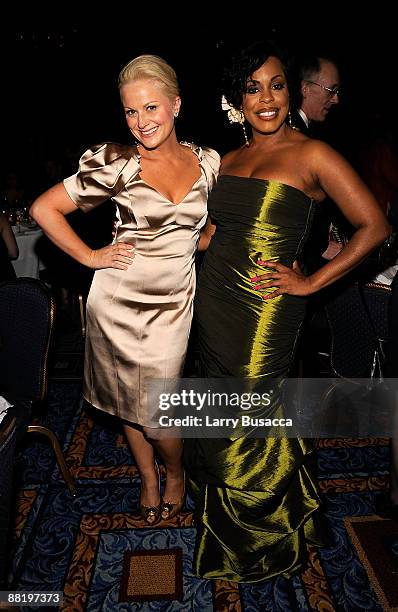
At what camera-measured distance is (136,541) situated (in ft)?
7.70

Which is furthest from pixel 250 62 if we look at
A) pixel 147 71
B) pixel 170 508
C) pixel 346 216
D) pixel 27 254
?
pixel 27 254

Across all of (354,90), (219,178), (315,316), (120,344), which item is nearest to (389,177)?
(315,316)

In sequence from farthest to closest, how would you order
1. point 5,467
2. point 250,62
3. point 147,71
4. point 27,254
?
point 27,254
point 250,62
point 147,71
point 5,467

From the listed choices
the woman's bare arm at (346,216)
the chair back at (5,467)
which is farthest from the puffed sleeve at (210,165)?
the chair back at (5,467)

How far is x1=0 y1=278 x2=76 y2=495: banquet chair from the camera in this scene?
226 cm

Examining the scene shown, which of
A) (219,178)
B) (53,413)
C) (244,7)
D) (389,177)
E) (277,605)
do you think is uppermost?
(244,7)

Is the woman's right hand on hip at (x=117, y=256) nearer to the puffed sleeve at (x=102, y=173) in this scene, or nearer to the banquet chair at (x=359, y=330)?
the puffed sleeve at (x=102, y=173)

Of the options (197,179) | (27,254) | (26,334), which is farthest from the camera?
(27,254)

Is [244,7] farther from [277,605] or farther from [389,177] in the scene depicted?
[277,605]

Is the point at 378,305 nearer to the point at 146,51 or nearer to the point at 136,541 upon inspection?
the point at 136,541

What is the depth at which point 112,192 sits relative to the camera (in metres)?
1.93

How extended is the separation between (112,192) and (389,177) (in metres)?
3.71

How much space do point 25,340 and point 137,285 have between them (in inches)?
23.8

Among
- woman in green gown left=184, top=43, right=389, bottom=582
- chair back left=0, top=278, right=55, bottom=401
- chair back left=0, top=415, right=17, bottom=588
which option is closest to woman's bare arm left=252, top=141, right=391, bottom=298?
woman in green gown left=184, top=43, right=389, bottom=582
